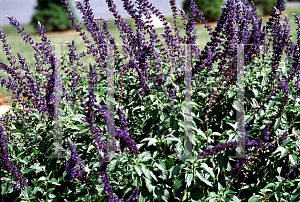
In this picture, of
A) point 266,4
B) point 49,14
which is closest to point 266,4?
point 266,4

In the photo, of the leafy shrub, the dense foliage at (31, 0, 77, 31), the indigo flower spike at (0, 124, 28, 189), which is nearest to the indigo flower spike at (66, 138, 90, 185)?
the indigo flower spike at (0, 124, 28, 189)

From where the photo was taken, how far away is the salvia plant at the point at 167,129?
3.00 metres

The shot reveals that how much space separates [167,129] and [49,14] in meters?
25.9

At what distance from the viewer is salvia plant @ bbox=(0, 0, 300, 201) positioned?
2996 millimetres

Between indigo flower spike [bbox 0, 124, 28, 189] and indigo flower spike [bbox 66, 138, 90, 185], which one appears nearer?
indigo flower spike [bbox 66, 138, 90, 185]

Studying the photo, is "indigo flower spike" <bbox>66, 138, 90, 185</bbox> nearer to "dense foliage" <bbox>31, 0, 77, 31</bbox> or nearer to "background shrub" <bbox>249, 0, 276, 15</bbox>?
"dense foliage" <bbox>31, 0, 77, 31</bbox>

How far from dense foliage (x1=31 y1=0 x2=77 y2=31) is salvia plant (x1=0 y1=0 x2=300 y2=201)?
24053 millimetres

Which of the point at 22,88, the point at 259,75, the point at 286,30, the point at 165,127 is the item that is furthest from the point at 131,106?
the point at 286,30

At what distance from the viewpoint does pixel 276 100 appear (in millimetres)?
3463

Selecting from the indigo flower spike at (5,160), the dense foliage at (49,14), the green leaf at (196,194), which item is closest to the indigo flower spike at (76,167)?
the indigo flower spike at (5,160)

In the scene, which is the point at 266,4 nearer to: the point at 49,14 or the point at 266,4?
the point at 266,4

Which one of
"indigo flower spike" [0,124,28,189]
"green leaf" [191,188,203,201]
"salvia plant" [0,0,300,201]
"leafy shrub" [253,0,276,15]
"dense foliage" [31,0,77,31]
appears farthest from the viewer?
"leafy shrub" [253,0,276,15]

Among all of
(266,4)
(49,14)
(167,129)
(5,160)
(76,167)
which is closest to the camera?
(76,167)

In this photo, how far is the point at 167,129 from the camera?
342 cm
